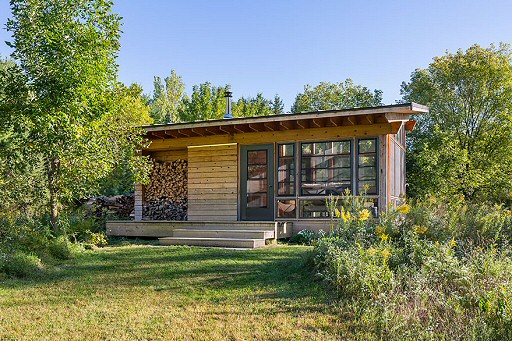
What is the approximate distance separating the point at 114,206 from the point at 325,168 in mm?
8039

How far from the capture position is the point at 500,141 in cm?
1791

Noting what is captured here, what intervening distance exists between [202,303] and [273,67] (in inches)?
1064

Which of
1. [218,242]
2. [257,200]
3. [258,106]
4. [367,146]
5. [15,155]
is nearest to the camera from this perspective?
[15,155]

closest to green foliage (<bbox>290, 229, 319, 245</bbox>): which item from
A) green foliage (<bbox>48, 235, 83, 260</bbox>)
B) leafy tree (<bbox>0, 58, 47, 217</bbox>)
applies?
green foliage (<bbox>48, 235, 83, 260</bbox>)

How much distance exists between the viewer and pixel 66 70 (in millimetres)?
7590

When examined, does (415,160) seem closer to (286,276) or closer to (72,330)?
(286,276)

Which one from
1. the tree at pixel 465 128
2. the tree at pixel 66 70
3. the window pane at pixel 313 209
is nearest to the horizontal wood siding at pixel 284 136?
the window pane at pixel 313 209

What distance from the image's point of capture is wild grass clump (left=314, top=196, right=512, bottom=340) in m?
3.76

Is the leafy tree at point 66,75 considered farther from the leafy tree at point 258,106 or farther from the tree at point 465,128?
the leafy tree at point 258,106

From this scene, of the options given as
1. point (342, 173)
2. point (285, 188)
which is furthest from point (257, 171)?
point (342, 173)

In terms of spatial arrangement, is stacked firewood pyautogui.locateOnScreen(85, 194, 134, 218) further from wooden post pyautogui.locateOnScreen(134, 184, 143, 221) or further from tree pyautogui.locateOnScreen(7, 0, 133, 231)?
tree pyautogui.locateOnScreen(7, 0, 133, 231)

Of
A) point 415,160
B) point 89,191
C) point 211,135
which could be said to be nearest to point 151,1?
point 211,135

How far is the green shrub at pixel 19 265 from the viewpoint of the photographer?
21.3ft

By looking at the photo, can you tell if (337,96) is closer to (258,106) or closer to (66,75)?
(258,106)
